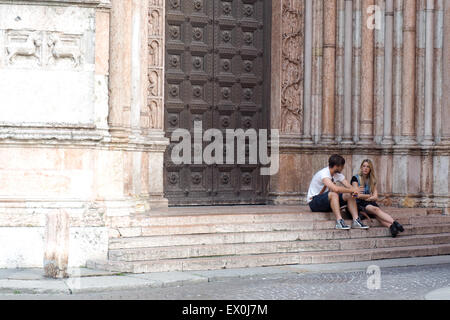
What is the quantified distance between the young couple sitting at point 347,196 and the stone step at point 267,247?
1.04 ft

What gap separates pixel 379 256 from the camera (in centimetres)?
1191

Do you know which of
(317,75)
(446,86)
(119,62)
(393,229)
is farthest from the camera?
(317,75)

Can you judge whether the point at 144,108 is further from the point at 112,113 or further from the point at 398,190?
the point at 398,190

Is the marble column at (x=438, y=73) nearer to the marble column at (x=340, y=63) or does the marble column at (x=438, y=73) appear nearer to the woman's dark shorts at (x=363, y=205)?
the marble column at (x=340, y=63)

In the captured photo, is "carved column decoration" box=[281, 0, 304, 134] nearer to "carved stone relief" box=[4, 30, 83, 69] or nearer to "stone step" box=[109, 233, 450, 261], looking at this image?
"stone step" box=[109, 233, 450, 261]

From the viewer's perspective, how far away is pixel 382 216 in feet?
42.0

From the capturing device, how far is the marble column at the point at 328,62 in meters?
14.9

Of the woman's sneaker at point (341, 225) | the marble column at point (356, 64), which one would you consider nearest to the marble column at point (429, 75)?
the marble column at point (356, 64)

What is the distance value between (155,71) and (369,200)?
12.3 feet

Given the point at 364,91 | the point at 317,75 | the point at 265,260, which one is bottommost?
the point at 265,260

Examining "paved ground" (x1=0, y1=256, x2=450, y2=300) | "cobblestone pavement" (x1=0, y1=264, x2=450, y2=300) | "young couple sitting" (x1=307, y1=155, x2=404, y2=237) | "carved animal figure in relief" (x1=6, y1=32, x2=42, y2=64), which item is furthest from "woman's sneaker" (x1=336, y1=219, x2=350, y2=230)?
"carved animal figure in relief" (x1=6, y1=32, x2=42, y2=64)

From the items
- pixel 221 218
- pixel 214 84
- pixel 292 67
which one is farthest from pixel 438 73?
pixel 221 218

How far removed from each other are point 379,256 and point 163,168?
383 cm

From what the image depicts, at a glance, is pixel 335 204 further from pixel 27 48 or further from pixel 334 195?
pixel 27 48
